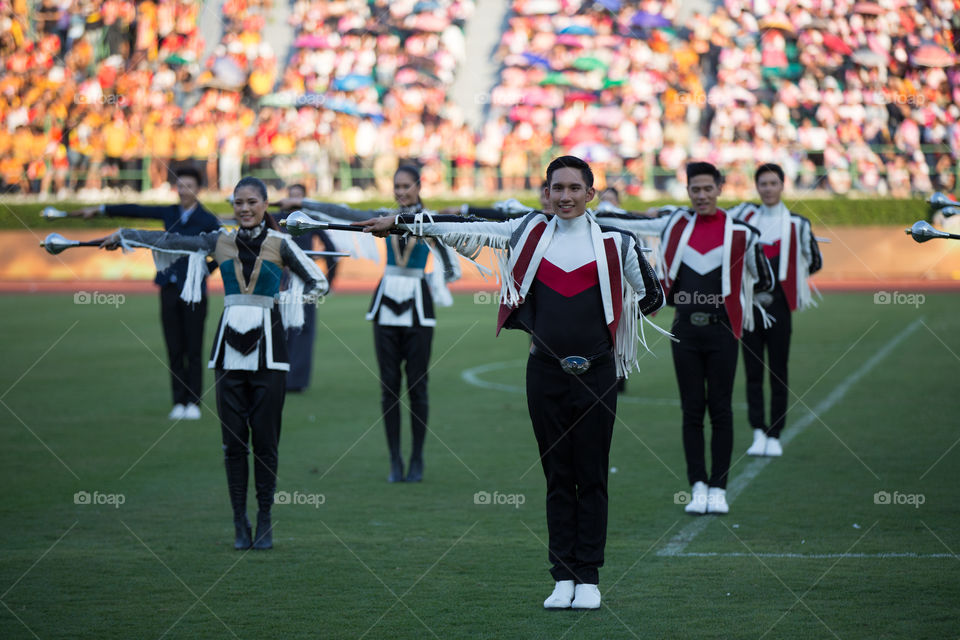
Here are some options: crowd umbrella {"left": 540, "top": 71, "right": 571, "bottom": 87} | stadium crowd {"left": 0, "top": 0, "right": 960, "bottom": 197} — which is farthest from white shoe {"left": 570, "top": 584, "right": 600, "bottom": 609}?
crowd umbrella {"left": 540, "top": 71, "right": 571, "bottom": 87}

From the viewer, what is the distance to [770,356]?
920 cm

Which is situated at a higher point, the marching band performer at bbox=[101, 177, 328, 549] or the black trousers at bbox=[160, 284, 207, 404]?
the marching band performer at bbox=[101, 177, 328, 549]

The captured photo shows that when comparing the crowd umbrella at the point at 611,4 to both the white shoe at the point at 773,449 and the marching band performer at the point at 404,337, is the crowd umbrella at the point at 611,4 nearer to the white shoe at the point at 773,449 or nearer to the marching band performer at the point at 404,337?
the white shoe at the point at 773,449

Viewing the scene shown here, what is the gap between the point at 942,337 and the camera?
53.9 ft

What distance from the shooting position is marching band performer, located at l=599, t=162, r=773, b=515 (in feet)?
23.7

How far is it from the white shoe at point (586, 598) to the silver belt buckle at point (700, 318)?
2256mm

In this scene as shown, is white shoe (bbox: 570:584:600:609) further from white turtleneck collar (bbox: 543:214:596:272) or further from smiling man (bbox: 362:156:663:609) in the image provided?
white turtleneck collar (bbox: 543:214:596:272)

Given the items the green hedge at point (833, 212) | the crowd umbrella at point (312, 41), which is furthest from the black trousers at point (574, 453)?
the crowd umbrella at point (312, 41)

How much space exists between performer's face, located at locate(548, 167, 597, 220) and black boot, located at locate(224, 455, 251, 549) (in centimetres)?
229

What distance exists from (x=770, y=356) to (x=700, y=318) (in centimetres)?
221

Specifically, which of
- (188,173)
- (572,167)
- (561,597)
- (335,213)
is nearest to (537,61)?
(188,173)

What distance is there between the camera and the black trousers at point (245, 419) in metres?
6.44

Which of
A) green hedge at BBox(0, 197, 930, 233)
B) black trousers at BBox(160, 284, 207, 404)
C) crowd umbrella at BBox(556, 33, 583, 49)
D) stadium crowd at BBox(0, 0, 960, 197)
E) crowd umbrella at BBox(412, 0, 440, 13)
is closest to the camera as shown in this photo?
black trousers at BBox(160, 284, 207, 404)

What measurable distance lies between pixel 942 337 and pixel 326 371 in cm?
819
